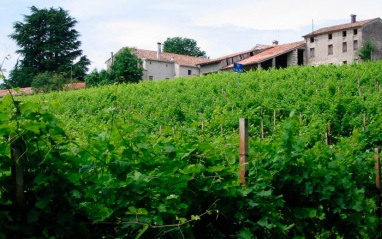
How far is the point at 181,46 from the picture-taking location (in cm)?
7981

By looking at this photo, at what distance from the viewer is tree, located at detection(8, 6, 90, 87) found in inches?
2122

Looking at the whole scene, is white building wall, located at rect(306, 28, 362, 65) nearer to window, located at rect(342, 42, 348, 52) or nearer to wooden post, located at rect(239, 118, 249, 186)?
window, located at rect(342, 42, 348, 52)

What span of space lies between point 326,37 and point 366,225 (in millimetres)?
47574

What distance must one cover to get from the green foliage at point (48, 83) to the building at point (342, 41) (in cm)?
3143

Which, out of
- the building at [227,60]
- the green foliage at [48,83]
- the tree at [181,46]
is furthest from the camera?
the tree at [181,46]

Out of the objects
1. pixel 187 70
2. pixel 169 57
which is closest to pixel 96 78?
pixel 169 57

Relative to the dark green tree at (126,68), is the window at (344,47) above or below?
above

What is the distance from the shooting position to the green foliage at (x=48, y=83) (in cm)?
4527

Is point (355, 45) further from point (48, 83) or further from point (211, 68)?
point (48, 83)

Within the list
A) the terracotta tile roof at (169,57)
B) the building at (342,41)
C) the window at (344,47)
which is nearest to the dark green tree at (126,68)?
the terracotta tile roof at (169,57)

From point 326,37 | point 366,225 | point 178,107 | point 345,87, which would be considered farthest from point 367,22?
point 366,225

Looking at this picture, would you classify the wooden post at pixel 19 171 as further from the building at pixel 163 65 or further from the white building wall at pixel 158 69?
the white building wall at pixel 158 69

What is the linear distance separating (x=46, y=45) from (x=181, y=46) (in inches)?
1267

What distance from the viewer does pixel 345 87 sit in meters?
17.5
